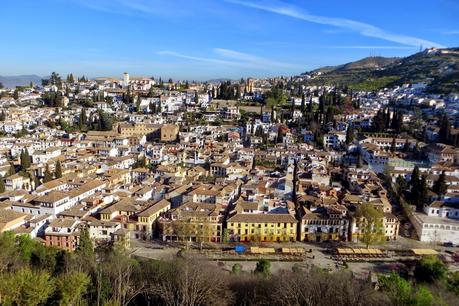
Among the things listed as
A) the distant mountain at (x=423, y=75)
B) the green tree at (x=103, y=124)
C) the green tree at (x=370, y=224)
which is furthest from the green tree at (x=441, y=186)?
the distant mountain at (x=423, y=75)

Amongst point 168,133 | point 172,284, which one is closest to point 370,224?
point 172,284

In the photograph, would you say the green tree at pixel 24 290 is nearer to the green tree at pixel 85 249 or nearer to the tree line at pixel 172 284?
the tree line at pixel 172 284

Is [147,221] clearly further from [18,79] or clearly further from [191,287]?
[18,79]

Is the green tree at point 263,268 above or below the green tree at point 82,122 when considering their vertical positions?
below

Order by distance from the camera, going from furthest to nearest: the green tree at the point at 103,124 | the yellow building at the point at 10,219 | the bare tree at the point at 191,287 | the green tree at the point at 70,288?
1. the green tree at the point at 103,124
2. the yellow building at the point at 10,219
3. the bare tree at the point at 191,287
4. the green tree at the point at 70,288

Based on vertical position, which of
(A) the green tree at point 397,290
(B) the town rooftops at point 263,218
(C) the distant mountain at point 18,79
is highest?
(C) the distant mountain at point 18,79

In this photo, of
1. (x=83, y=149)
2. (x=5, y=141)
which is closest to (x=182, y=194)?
(x=83, y=149)

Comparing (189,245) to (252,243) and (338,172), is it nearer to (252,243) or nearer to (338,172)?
(252,243)
